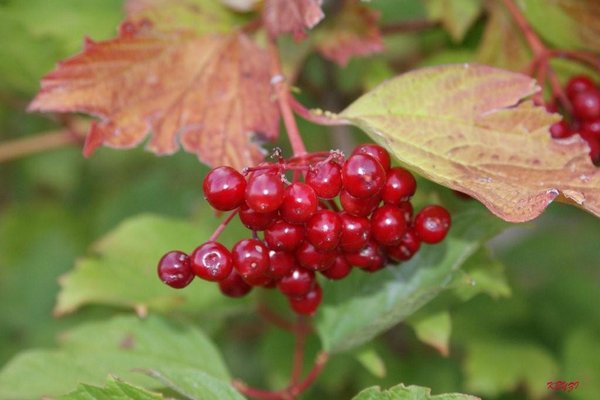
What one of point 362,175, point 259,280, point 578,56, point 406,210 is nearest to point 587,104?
point 578,56

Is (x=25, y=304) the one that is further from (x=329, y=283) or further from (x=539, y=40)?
(x=539, y=40)

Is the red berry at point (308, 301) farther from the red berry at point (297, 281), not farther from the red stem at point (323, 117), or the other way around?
the red stem at point (323, 117)

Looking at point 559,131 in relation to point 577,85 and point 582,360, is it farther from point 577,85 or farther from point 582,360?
point 582,360

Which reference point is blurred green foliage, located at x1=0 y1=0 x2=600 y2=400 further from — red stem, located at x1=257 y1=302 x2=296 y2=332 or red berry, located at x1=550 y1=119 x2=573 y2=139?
red berry, located at x1=550 y1=119 x2=573 y2=139

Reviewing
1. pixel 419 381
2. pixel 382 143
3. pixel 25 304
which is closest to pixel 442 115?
pixel 382 143

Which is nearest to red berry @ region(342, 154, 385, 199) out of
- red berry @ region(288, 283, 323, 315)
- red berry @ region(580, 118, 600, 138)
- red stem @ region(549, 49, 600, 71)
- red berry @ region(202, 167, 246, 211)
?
red berry @ region(202, 167, 246, 211)

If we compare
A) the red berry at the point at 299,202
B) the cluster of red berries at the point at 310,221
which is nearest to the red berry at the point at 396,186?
the cluster of red berries at the point at 310,221

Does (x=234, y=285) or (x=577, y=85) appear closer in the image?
(x=234, y=285)
